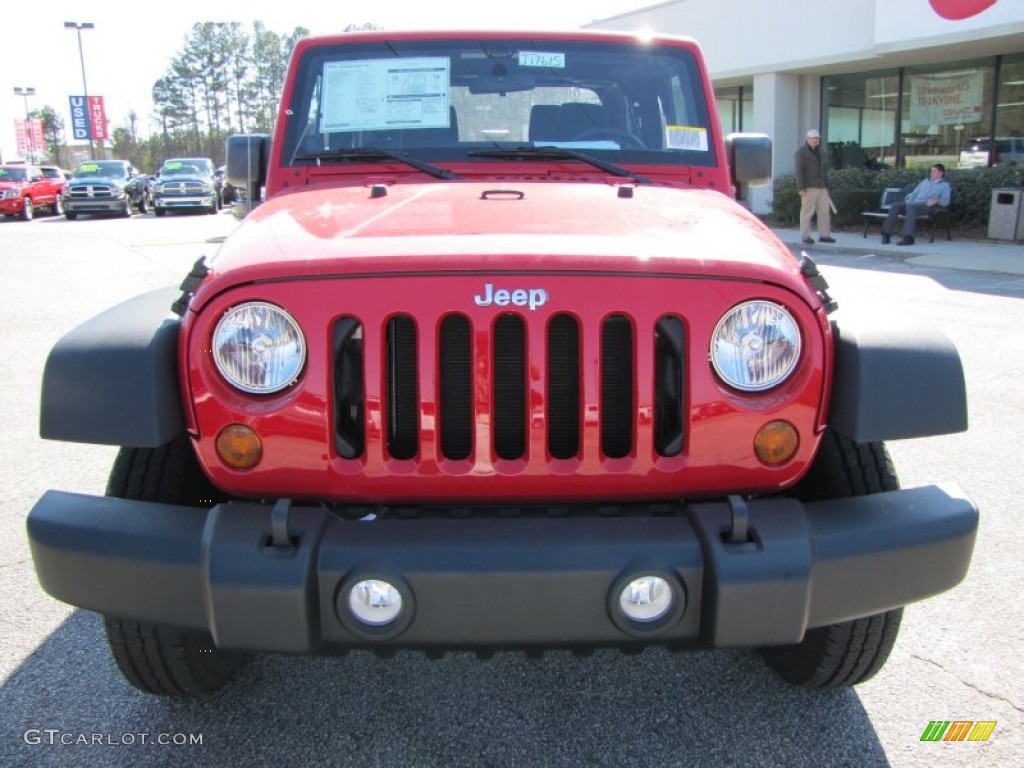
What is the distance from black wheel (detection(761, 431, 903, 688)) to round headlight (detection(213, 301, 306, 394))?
4.46 feet

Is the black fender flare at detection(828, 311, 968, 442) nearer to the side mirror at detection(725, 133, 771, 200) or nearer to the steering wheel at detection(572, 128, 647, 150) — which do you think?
the steering wheel at detection(572, 128, 647, 150)

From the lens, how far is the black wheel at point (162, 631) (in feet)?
7.64

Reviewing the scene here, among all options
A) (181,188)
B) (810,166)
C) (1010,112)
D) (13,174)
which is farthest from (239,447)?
(13,174)

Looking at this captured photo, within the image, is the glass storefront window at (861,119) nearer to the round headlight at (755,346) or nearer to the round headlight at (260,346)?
the round headlight at (755,346)

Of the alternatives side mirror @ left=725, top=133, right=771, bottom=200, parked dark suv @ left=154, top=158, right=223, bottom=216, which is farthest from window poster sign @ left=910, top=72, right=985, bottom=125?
parked dark suv @ left=154, top=158, right=223, bottom=216

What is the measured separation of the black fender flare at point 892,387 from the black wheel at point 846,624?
0.26 m

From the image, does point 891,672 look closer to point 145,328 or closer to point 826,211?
point 145,328

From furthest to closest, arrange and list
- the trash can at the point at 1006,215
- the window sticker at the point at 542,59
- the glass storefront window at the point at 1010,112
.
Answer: the glass storefront window at the point at 1010,112, the trash can at the point at 1006,215, the window sticker at the point at 542,59

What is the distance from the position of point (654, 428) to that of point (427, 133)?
5.49 ft

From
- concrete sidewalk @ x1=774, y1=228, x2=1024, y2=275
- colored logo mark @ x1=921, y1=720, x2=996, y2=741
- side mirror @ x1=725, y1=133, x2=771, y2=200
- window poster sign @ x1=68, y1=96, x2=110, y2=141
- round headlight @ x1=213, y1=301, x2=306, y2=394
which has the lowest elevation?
colored logo mark @ x1=921, y1=720, x2=996, y2=741

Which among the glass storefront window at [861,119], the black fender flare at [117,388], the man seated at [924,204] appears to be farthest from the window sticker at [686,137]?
the glass storefront window at [861,119]

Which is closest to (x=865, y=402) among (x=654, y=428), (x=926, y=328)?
(x=926, y=328)

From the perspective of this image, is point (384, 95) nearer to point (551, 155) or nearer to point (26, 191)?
point (551, 155)

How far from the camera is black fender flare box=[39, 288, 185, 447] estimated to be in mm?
2047
